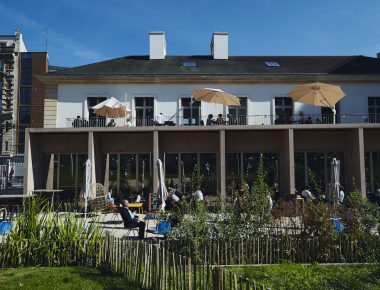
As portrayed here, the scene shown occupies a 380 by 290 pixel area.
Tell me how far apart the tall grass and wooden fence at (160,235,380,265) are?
5.11ft

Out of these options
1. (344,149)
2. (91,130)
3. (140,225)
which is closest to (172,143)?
(91,130)

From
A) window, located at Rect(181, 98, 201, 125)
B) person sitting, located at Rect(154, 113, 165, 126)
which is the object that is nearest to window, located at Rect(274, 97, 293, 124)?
window, located at Rect(181, 98, 201, 125)

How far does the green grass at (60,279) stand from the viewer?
723 centimetres

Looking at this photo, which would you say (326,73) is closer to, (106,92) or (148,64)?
(148,64)

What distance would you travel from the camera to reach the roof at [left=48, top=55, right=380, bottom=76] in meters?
23.7

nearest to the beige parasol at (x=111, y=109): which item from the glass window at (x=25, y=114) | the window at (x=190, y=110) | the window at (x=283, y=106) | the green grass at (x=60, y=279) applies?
the window at (x=190, y=110)

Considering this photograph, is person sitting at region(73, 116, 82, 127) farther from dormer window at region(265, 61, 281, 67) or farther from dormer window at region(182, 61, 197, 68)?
dormer window at region(265, 61, 281, 67)

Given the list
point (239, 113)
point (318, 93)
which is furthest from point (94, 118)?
point (318, 93)

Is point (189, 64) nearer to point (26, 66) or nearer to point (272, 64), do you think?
point (272, 64)

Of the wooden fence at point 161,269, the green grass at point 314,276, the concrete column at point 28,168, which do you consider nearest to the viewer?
the wooden fence at point 161,269

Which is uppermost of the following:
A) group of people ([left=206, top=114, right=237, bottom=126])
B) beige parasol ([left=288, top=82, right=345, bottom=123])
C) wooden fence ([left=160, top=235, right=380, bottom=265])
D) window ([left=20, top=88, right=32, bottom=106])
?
window ([left=20, top=88, right=32, bottom=106])

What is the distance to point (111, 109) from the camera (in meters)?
21.0

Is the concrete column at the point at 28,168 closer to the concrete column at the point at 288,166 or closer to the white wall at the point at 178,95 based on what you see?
the white wall at the point at 178,95

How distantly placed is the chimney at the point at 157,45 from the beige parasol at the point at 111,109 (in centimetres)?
684
